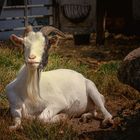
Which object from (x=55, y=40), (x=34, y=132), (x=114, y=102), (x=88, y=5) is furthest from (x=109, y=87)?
(x=88, y=5)

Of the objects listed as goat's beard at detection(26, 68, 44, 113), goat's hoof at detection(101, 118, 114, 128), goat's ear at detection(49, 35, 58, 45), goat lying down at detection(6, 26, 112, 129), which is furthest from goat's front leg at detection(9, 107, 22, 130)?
goat's hoof at detection(101, 118, 114, 128)

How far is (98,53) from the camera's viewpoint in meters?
15.3

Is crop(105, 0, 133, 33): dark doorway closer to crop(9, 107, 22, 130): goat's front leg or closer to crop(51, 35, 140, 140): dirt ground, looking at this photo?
crop(51, 35, 140, 140): dirt ground

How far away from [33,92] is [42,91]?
0.19 m

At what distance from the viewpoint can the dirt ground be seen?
682cm

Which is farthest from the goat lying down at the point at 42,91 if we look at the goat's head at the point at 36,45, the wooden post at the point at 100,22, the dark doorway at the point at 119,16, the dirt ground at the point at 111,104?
the dark doorway at the point at 119,16

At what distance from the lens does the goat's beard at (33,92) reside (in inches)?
296

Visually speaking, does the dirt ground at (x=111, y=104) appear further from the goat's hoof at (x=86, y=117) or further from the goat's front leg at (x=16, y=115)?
the goat's front leg at (x=16, y=115)

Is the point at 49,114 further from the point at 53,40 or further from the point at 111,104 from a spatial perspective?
the point at 111,104

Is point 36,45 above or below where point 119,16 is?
above

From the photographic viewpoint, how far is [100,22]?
16.6 m

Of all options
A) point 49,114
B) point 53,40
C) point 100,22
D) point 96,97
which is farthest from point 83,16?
point 49,114

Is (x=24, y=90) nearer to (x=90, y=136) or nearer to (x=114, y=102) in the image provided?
(x=90, y=136)

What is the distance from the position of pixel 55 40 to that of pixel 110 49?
8592mm
